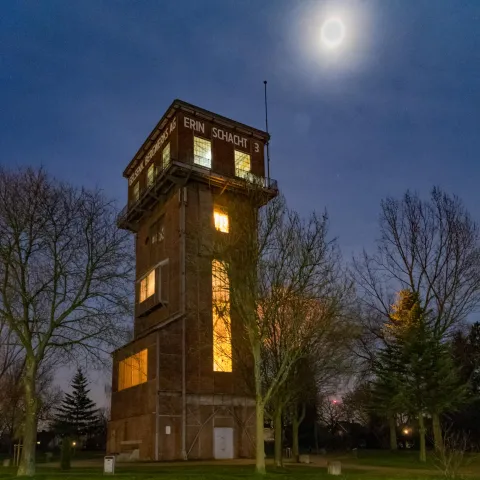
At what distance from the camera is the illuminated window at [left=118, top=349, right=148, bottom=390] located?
126 ft

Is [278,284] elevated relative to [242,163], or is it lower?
lower

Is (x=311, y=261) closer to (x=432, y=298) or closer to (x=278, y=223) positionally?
(x=278, y=223)

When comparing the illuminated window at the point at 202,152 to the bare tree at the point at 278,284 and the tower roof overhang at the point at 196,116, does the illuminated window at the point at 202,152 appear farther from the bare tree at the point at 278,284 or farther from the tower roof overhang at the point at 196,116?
the bare tree at the point at 278,284

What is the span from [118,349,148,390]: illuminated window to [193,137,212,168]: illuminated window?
15.2m

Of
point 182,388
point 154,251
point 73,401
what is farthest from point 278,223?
point 73,401

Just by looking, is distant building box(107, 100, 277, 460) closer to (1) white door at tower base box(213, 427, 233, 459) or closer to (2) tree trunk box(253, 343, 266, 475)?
(1) white door at tower base box(213, 427, 233, 459)

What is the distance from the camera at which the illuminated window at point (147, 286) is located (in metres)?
43.7

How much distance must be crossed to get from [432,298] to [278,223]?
1894 cm

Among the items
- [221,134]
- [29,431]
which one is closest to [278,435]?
[29,431]

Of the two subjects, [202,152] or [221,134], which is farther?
[221,134]

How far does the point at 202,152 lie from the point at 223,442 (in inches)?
856

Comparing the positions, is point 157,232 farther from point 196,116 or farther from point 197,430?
point 197,430

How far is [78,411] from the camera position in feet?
228

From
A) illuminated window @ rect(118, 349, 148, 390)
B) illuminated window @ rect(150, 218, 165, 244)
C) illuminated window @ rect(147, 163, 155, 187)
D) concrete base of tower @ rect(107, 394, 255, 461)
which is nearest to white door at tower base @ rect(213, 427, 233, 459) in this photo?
concrete base of tower @ rect(107, 394, 255, 461)
